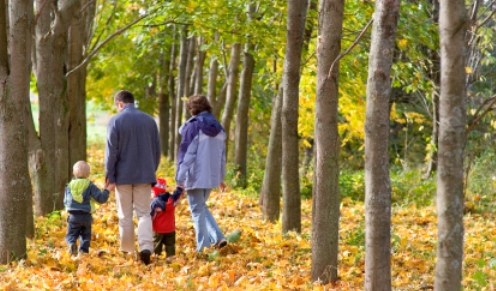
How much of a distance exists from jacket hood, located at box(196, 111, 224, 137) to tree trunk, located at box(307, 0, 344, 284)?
193 centimetres

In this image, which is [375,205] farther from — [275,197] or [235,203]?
[235,203]

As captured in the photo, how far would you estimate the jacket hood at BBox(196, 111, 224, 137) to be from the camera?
26.7ft

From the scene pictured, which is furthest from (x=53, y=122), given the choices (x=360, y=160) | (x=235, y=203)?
(x=360, y=160)

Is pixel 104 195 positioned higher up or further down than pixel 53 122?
further down

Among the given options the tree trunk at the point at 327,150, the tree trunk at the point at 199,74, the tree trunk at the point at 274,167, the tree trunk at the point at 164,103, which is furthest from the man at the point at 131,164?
the tree trunk at the point at 164,103

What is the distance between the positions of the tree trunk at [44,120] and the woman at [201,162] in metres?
2.49

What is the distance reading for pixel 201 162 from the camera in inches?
321

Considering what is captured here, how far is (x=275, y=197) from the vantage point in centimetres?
1068

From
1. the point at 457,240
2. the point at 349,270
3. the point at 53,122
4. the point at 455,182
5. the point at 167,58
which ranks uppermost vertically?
the point at 167,58

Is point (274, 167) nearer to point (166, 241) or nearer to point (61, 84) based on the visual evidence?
point (166, 241)

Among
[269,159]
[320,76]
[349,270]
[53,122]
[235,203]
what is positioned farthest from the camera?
[235,203]

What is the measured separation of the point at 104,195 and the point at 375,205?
3530 mm

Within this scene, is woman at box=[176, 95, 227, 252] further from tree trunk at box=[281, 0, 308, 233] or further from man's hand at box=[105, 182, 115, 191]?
tree trunk at box=[281, 0, 308, 233]

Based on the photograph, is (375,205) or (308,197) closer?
(375,205)
